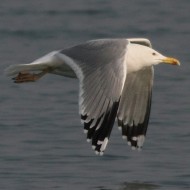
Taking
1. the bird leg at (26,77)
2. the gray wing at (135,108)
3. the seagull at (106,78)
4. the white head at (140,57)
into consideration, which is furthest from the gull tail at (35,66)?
the gray wing at (135,108)

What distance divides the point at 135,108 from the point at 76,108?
85.6 inches

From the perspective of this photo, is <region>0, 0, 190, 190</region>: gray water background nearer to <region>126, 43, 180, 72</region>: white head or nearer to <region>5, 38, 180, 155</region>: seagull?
<region>5, 38, 180, 155</region>: seagull

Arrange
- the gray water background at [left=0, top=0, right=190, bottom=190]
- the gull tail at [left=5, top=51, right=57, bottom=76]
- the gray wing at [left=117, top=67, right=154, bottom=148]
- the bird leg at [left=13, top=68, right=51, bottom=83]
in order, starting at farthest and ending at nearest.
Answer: the gray wing at [left=117, top=67, right=154, bottom=148] < the gray water background at [left=0, top=0, right=190, bottom=190] < the bird leg at [left=13, top=68, right=51, bottom=83] < the gull tail at [left=5, top=51, right=57, bottom=76]

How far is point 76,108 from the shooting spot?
→ 36.8ft

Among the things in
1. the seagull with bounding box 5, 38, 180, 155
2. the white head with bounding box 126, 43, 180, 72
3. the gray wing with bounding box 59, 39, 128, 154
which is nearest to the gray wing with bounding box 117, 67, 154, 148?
the seagull with bounding box 5, 38, 180, 155

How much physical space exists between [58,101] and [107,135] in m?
4.12

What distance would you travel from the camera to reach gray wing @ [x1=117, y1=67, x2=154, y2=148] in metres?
9.07

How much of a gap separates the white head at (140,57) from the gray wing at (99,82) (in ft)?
0.81

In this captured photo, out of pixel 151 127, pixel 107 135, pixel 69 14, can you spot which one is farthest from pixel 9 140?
pixel 69 14

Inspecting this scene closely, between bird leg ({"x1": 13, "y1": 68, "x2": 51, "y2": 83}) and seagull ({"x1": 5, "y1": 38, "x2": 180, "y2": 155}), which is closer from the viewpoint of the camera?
seagull ({"x1": 5, "y1": 38, "x2": 180, "y2": 155})

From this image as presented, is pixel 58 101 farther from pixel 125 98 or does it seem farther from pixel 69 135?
pixel 125 98

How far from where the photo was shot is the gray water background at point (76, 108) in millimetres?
8844

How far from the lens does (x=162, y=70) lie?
1281cm

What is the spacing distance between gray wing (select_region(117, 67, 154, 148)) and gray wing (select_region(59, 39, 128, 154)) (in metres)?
0.90
